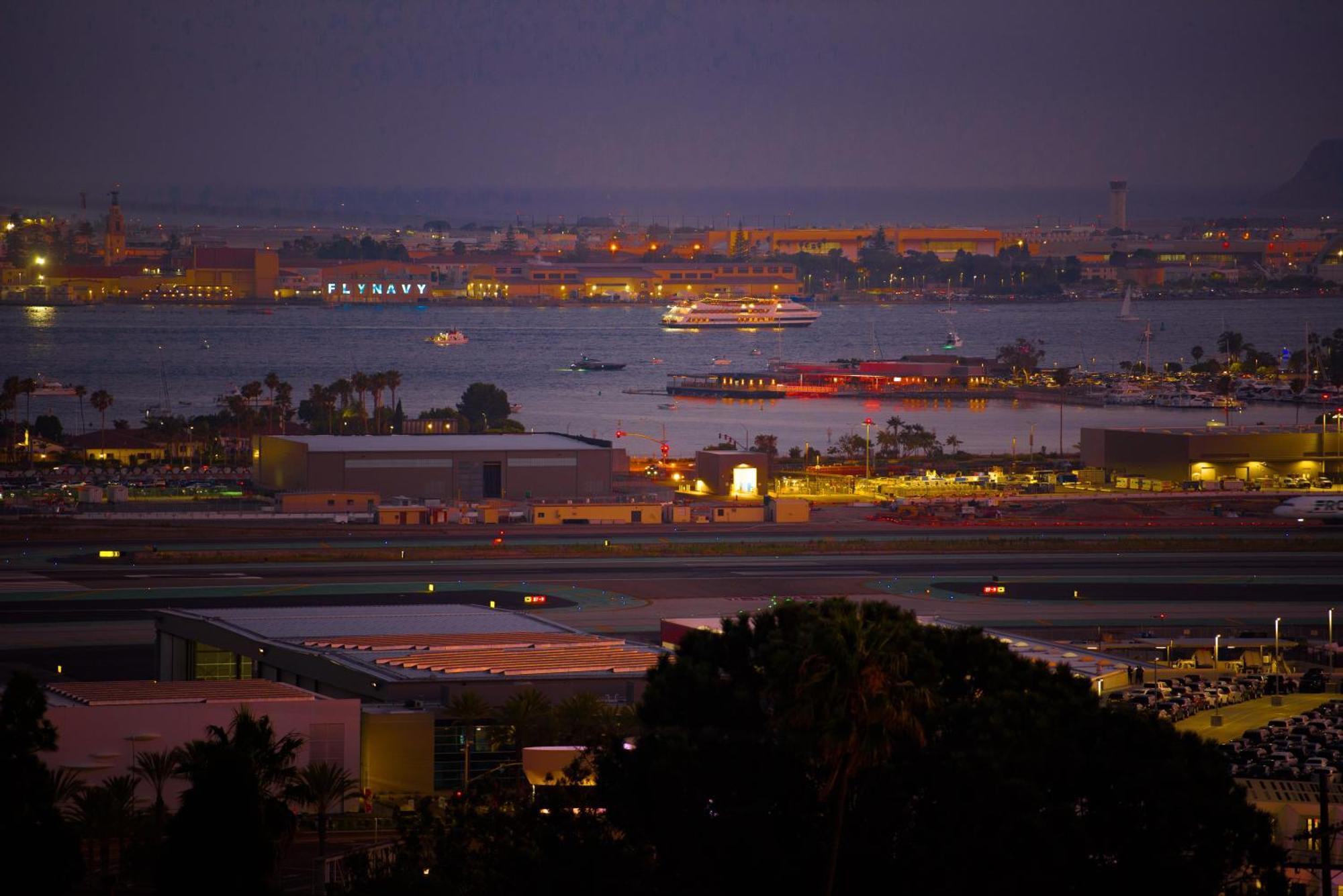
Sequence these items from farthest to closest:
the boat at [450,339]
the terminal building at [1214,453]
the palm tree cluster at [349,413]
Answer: the boat at [450,339]
the palm tree cluster at [349,413]
the terminal building at [1214,453]

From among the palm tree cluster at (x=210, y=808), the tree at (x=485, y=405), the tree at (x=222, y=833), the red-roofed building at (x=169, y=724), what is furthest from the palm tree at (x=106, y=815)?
the tree at (x=485, y=405)

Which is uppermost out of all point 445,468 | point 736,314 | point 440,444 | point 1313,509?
point 736,314

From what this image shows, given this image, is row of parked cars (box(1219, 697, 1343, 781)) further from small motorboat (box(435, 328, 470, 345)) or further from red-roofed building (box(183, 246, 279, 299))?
red-roofed building (box(183, 246, 279, 299))

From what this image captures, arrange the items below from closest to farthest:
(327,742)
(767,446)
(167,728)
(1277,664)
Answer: (167,728), (327,742), (1277,664), (767,446)

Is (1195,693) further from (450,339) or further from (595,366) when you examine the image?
(450,339)

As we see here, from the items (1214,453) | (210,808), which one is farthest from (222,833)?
(1214,453)

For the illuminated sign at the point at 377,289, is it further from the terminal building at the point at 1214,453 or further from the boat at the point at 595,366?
the terminal building at the point at 1214,453
